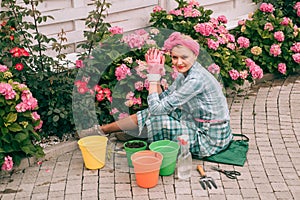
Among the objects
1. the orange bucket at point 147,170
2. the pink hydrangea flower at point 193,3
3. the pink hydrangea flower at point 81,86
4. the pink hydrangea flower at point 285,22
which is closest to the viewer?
the orange bucket at point 147,170

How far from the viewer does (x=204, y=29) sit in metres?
6.53

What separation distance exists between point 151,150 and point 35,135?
114 centimetres

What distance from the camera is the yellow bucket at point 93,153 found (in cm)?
495

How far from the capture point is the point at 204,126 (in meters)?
5.20

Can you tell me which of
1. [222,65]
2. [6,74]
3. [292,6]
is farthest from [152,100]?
[292,6]

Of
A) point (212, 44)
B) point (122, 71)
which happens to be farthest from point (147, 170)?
point (212, 44)

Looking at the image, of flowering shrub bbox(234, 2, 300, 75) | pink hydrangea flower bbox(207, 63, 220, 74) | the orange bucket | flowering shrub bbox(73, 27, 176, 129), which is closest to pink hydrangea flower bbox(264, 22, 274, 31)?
flowering shrub bbox(234, 2, 300, 75)

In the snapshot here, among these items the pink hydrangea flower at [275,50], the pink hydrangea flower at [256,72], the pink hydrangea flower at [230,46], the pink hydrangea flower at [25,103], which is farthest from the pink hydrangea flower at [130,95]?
the pink hydrangea flower at [275,50]

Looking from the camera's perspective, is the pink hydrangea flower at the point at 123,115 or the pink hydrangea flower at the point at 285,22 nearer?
the pink hydrangea flower at the point at 123,115

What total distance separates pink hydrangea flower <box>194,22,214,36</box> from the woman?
136 cm

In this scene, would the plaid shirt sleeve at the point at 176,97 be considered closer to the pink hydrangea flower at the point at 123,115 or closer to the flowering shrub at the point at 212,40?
the pink hydrangea flower at the point at 123,115

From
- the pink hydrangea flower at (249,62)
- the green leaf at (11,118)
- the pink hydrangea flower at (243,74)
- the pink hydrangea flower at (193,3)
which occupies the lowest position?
the pink hydrangea flower at (243,74)

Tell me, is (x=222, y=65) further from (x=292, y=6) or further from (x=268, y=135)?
(x=292, y=6)

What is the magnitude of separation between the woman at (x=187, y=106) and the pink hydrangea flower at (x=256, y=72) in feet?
5.65
